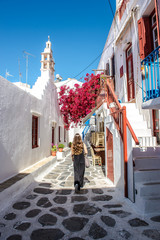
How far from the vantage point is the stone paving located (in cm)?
271

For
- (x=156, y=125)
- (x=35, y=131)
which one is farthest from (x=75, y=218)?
(x=35, y=131)

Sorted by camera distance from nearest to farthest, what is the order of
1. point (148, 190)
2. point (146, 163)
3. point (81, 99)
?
1. point (148, 190)
2. point (146, 163)
3. point (81, 99)

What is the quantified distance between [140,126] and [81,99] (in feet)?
26.1

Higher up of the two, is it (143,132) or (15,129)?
(15,129)

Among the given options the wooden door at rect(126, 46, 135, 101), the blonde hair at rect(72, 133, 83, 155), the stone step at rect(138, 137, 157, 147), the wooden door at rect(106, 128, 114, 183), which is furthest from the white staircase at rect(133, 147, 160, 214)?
the wooden door at rect(126, 46, 135, 101)

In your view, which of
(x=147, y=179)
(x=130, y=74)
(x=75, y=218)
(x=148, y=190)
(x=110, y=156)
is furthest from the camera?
(x=130, y=74)

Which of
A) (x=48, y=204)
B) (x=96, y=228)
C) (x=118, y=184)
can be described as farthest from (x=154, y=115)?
(x=48, y=204)

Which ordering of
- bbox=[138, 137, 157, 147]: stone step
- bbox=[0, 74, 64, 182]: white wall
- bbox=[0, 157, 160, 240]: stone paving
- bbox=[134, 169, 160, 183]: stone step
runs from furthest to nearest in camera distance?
1. bbox=[0, 74, 64, 182]: white wall
2. bbox=[138, 137, 157, 147]: stone step
3. bbox=[134, 169, 160, 183]: stone step
4. bbox=[0, 157, 160, 240]: stone paving

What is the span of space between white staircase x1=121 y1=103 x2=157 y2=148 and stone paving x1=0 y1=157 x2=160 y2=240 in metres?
1.59

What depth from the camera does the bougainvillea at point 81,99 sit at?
42.2 feet

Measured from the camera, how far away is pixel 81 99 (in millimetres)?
12898

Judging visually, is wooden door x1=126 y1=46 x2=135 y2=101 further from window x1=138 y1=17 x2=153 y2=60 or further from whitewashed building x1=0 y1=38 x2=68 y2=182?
whitewashed building x1=0 y1=38 x2=68 y2=182

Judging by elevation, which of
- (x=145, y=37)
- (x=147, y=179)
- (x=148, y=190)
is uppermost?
(x=145, y=37)

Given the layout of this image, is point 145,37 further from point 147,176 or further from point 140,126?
point 147,176
